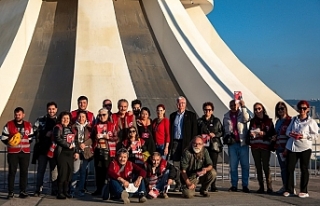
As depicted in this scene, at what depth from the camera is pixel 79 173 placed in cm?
795

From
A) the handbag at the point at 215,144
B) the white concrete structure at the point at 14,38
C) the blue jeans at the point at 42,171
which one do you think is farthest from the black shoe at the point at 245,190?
the white concrete structure at the point at 14,38

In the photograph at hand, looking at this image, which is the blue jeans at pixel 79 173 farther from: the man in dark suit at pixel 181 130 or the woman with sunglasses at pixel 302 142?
the woman with sunglasses at pixel 302 142

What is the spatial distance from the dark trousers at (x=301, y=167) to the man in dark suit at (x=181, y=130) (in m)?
1.55

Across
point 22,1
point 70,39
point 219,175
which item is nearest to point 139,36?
point 70,39

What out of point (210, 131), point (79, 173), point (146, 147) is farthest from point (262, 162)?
point (79, 173)

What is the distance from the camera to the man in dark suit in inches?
315

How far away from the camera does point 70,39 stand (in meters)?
14.1

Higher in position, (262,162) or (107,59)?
(107,59)

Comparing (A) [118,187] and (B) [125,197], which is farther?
(A) [118,187]

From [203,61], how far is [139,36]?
2.36m

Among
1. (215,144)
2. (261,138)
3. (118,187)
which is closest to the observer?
(118,187)

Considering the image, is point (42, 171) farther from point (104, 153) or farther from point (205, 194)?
point (205, 194)

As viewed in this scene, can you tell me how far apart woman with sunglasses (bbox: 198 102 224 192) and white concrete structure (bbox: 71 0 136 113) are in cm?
491

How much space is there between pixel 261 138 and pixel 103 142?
2.54 meters
